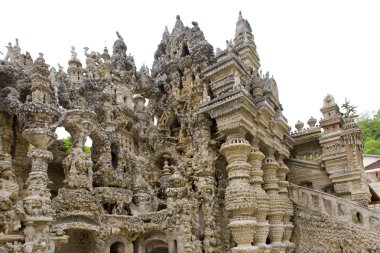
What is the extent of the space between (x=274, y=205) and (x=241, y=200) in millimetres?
2807

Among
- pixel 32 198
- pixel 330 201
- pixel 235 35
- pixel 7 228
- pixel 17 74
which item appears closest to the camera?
pixel 7 228

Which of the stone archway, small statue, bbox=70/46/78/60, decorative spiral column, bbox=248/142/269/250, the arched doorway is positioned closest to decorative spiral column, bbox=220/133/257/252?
decorative spiral column, bbox=248/142/269/250

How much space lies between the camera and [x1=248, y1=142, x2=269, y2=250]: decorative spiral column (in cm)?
1191

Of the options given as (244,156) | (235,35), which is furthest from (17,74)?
(235,35)

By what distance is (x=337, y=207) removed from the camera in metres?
13.0

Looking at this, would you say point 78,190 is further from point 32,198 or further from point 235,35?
point 235,35

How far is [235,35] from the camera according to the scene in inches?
696

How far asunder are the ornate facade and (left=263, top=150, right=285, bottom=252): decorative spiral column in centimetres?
5

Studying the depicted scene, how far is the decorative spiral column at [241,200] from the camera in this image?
1099cm

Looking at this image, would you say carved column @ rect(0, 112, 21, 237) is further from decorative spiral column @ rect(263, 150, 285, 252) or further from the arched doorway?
decorative spiral column @ rect(263, 150, 285, 252)

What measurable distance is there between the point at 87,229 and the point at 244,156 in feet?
18.2

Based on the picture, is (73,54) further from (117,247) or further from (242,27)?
(242,27)

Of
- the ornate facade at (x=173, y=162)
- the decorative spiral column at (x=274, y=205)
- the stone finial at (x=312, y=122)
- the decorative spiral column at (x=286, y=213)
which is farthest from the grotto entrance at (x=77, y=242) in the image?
the stone finial at (x=312, y=122)

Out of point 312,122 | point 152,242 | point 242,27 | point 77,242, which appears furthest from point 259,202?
point 242,27
